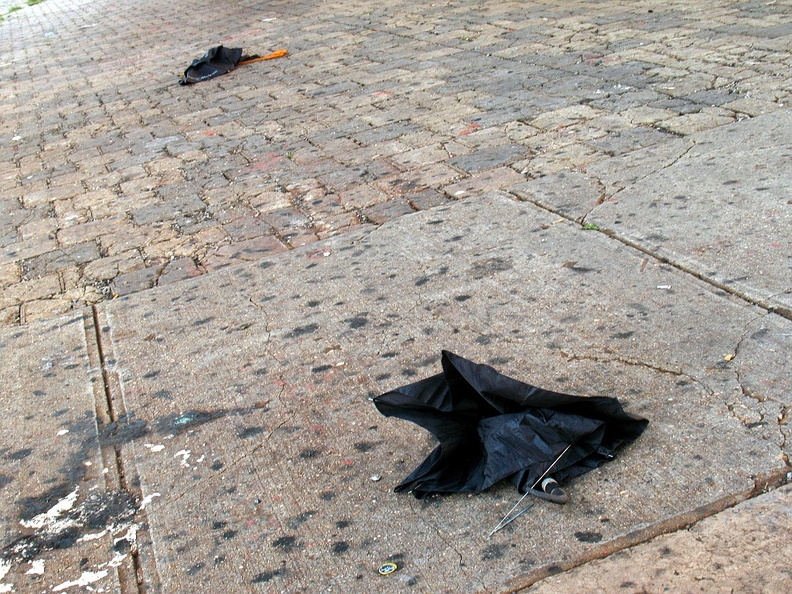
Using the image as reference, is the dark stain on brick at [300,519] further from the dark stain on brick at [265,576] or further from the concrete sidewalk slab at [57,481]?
the concrete sidewalk slab at [57,481]

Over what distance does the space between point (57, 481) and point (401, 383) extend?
1.17m

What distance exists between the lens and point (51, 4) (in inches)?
844

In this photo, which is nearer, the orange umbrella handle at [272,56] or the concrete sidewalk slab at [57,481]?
the concrete sidewalk slab at [57,481]

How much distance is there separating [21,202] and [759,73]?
5353mm

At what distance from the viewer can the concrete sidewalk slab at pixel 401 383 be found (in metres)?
2.11

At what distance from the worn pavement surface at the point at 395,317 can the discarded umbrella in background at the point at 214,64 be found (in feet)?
5.08

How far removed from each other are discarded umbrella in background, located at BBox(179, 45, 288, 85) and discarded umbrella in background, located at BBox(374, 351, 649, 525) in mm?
7147

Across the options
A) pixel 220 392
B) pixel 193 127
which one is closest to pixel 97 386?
pixel 220 392

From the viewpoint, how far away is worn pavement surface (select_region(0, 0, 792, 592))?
83.8 inches

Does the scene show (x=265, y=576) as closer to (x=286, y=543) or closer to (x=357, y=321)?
(x=286, y=543)

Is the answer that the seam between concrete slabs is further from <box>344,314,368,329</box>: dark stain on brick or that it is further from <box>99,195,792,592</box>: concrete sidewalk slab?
<box>344,314,368,329</box>: dark stain on brick

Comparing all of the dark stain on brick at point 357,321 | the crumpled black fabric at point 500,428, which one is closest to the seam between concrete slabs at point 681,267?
the crumpled black fabric at point 500,428

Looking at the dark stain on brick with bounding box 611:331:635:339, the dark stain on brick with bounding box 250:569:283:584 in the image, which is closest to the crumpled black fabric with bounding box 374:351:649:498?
the dark stain on brick with bounding box 250:569:283:584

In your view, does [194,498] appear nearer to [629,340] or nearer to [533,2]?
[629,340]
